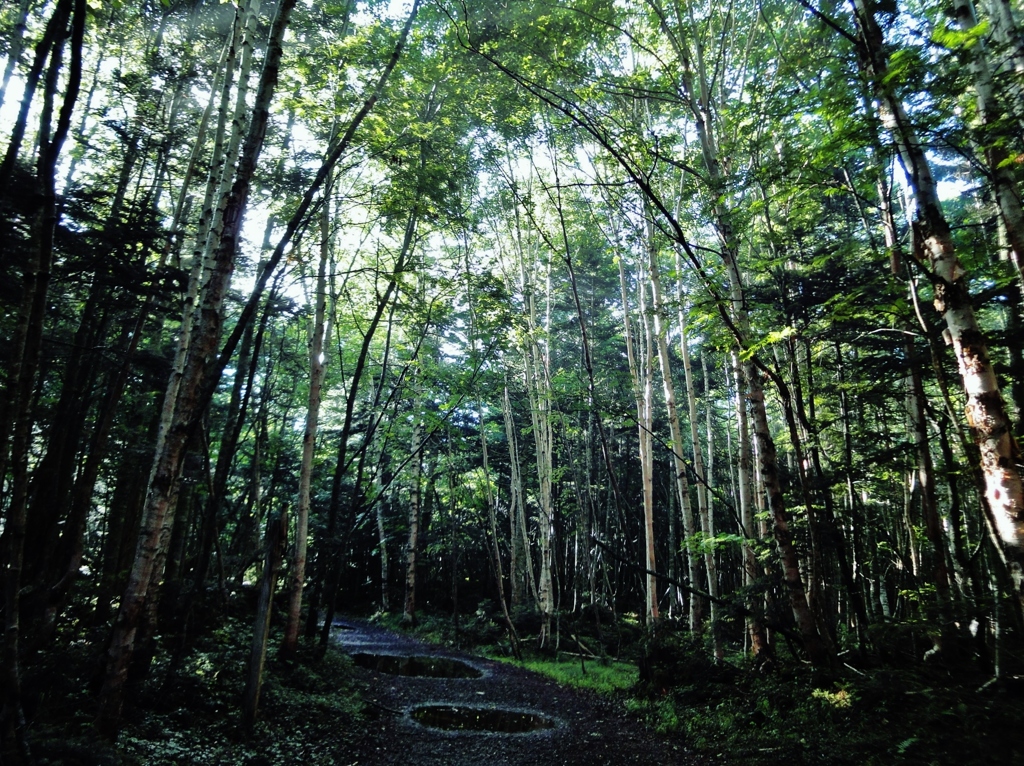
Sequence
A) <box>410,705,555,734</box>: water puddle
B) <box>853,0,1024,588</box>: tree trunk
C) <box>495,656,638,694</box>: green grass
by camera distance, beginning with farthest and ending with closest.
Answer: <box>495,656,638,694</box>: green grass
<box>410,705,555,734</box>: water puddle
<box>853,0,1024,588</box>: tree trunk

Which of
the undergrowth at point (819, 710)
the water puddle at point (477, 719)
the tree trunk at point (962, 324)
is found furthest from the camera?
the water puddle at point (477, 719)

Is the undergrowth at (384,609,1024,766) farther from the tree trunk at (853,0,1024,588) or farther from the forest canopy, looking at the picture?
the tree trunk at (853,0,1024,588)

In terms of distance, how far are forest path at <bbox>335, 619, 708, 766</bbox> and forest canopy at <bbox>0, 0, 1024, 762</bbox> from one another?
1.65 m

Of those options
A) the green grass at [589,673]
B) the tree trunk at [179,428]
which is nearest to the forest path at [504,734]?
the green grass at [589,673]

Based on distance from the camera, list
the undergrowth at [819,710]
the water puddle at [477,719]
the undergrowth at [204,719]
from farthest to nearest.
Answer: the water puddle at [477,719], the undergrowth at [819,710], the undergrowth at [204,719]

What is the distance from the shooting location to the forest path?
18.7 feet

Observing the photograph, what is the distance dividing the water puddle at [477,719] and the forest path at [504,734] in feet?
0.49

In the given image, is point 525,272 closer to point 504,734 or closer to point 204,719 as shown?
point 504,734

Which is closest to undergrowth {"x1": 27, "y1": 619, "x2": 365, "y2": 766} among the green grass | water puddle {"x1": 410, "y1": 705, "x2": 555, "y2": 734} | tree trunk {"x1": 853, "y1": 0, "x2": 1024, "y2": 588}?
water puddle {"x1": 410, "y1": 705, "x2": 555, "y2": 734}

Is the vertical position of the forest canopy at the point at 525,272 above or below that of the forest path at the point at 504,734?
above

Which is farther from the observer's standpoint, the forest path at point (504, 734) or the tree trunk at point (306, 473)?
the tree trunk at point (306, 473)

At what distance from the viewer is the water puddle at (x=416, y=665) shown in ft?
33.7

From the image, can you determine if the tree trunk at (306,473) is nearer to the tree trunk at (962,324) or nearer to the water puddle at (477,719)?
the water puddle at (477,719)

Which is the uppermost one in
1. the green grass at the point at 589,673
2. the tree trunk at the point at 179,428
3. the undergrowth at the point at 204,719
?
the tree trunk at the point at 179,428
